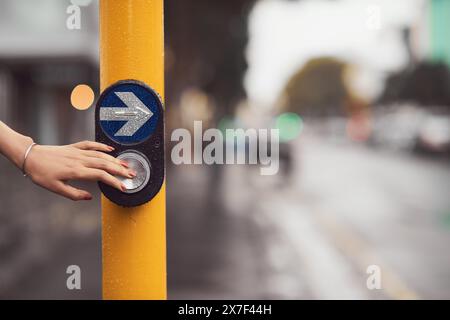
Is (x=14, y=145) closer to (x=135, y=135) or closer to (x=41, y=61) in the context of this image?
(x=135, y=135)

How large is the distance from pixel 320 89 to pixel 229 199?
344 ft

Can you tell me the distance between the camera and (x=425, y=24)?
67750mm

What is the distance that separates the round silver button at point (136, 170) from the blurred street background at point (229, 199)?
165 centimetres

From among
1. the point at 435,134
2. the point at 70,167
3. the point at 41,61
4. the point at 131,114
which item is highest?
the point at 41,61

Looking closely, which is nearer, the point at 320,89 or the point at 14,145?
the point at 14,145

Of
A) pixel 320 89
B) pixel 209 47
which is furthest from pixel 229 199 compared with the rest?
pixel 320 89

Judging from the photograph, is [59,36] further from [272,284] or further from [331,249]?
[272,284]

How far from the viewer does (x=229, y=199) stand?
17078 millimetres

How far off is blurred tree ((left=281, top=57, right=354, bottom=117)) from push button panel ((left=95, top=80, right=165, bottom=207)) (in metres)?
111

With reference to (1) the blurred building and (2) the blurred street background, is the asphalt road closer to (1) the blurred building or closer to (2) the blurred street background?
(2) the blurred street background

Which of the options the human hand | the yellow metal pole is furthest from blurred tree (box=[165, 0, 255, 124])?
the human hand

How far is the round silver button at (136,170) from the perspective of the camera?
2061mm

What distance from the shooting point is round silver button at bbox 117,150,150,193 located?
2.06m

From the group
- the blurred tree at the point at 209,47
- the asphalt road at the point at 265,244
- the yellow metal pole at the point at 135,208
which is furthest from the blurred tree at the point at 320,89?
the yellow metal pole at the point at 135,208
